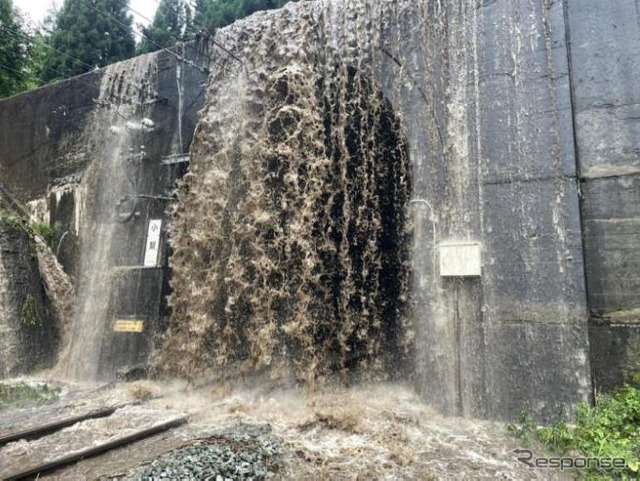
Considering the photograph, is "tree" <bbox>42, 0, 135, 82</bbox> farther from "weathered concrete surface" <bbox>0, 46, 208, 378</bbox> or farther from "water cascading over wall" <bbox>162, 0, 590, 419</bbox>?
"water cascading over wall" <bbox>162, 0, 590, 419</bbox>

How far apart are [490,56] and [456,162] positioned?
4.38 feet

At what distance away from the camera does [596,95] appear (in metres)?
5.25

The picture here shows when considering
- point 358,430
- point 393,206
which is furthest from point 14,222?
point 358,430

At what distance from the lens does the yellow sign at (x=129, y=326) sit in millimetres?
7664

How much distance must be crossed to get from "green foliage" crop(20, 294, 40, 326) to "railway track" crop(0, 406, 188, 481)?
316cm

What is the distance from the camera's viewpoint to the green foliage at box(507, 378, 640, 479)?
154 inches

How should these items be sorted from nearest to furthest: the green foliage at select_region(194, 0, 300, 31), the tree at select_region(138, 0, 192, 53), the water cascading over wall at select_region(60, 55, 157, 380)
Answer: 1. the water cascading over wall at select_region(60, 55, 157, 380)
2. the green foliage at select_region(194, 0, 300, 31)
3. the tree at select_region(138, 0, 192, 53)

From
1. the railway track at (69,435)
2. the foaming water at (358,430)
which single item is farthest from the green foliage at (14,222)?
the railway track at (69,435)

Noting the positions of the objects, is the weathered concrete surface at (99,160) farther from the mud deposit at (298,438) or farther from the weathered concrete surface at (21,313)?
the mud deposit at (298,438)

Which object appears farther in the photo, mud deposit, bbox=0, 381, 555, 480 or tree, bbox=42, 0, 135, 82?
tree, bbox=42, 0, 135, 82

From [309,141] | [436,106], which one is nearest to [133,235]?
[309,141]

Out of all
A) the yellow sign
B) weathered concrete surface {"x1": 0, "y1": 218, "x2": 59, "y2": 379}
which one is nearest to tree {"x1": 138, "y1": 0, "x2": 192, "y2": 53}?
weathered concrete surface {"x1": 0, "y1": 218, "x2": 59, "y2": 379}

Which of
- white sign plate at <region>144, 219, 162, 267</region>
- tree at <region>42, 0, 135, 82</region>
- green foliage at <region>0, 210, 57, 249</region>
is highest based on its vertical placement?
tree at <region>42, 0, 135, 82</region>

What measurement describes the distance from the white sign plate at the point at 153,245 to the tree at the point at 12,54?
9.01 metres
